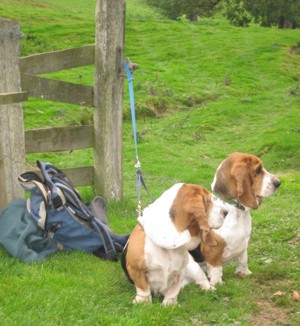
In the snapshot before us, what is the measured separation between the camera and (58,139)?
770 centimetres

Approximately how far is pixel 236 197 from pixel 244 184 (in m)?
0.15

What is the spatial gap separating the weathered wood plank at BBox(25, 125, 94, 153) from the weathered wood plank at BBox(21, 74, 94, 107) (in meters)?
0.37

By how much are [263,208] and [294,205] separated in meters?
0.56

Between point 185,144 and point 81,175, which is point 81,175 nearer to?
point 81,175

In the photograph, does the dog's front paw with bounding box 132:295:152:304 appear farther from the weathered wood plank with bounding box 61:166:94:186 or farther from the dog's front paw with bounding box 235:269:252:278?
the weathered wood plank with bounding box 61:166:94:186

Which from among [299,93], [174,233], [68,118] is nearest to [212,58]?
[299,93]

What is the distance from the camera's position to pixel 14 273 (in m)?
5.70

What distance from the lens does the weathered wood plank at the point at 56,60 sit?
7.25m

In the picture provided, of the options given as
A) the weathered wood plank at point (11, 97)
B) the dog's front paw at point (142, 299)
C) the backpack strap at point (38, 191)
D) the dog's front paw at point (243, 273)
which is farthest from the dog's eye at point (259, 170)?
the weathered wood plank at point (11, 97)

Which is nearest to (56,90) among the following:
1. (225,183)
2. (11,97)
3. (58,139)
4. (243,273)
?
(58,139)

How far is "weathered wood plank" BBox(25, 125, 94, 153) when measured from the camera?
24.6ft

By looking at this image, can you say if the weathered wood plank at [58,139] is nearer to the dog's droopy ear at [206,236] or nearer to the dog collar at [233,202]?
the dog collar at [233,202]

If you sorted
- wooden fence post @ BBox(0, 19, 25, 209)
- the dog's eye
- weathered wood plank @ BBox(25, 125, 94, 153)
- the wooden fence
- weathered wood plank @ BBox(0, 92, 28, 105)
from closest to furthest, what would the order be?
1. the dog's eye
2. weathered wood plank @ BBox(0, 92, 28, 105)
3. wooden fence post @ BBox(0, 19, 25, 209)
4. the wooden fence
5. weathered wood plank @ BBox(25, 125, 94, 153)

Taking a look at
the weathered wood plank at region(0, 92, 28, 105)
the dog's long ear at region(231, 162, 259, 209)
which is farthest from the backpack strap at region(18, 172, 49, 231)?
the dog's long ear at region(231, 162, 259, 209)
